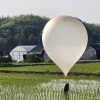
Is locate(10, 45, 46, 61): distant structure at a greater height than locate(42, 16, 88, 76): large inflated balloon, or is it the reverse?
locate(42, 16, 88, 76): large inflated balloon

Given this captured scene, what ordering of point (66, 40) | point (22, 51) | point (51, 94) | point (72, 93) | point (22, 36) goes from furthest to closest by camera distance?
point (22, 36), point (22, 51), point (66, 40), point (72, 93), point (51, 94)

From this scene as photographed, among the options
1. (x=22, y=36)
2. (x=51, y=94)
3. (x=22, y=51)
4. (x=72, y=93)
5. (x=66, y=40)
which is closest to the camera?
(x=51, y=94)

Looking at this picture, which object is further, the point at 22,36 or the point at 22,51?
the point at 22,36

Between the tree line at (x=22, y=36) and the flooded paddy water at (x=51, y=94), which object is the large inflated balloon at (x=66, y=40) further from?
the tree line at (x=22, y=36)

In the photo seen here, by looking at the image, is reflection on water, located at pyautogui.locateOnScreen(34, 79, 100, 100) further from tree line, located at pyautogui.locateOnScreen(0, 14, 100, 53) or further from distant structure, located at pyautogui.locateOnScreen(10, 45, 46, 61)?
tree line, located at pyautogui.locateOnScreen(0, 14, 100, 53)

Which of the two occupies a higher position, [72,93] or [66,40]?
[66,40]

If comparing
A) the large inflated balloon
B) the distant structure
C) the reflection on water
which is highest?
the large inflated balloon

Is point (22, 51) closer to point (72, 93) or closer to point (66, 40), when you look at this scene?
point (66, 40)

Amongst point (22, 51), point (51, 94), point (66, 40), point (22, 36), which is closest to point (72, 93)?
point (51, 94)

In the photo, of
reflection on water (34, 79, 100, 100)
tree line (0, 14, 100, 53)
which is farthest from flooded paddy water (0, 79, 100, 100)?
tree line (0, 14, 100, 53)
